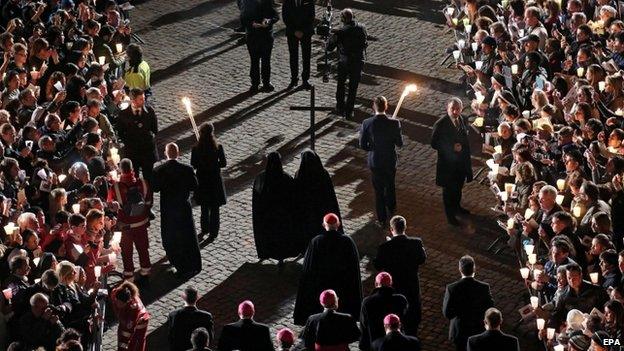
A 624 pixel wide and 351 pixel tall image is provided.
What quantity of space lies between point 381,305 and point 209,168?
464cm

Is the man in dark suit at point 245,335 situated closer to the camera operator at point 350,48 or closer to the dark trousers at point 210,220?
the dark trousers at point 210,220

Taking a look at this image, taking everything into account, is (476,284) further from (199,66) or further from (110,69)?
(199,66)

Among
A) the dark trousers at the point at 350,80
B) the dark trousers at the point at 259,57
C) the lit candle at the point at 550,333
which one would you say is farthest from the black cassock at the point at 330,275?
the dark trousers at the point at 259,57

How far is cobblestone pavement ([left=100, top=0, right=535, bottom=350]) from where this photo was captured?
17922mm

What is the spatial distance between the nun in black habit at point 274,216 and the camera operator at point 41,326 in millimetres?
4618

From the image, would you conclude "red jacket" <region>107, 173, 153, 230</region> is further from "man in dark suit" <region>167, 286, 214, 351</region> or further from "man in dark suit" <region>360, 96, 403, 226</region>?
"man in dark suit" <region>360, 96, 403, 226</region>

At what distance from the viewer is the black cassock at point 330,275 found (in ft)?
54.3

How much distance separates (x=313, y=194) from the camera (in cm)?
1834

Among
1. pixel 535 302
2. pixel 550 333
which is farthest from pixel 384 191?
pixel 550 333

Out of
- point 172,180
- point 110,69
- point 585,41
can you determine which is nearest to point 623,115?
point 585,41

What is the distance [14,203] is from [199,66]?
375 inches

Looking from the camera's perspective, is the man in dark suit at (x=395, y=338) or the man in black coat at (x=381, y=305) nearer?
the man in dark suit at (x=395, y=338)

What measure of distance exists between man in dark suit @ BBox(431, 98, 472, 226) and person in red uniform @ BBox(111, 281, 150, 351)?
601cm

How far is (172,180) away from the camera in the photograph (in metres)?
18.1
